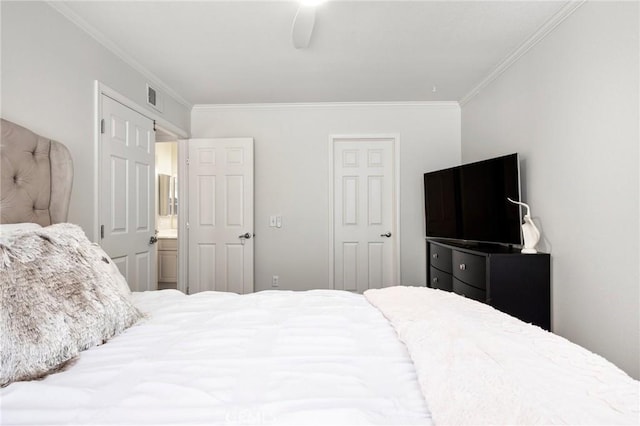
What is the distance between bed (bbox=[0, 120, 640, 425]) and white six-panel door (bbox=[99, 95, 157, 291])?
1.32 m

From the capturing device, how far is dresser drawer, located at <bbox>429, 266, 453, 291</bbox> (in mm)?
2914

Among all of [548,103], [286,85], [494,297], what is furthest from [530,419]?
[286,85]

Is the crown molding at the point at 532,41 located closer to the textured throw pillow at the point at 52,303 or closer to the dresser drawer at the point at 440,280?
the dresser drawer at the point at 440,280

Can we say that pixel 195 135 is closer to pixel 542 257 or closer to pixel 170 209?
pixel 170 209

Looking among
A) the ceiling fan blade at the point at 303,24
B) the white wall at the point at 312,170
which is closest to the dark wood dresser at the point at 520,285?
the white wall at the point at 312,170

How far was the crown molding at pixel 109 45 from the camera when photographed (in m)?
1.97

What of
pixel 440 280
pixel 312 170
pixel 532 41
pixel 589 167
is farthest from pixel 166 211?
pixel 589 167

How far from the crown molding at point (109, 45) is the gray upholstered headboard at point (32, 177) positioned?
93 centimetres

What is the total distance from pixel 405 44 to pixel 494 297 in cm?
203

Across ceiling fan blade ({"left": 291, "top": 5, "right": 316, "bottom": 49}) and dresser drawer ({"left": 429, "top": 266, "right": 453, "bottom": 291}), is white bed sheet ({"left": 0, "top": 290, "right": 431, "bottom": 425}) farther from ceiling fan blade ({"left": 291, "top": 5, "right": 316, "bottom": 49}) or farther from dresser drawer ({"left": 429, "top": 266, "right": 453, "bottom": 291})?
dresser drawer ({"left": 429, "top": 266, "right": 453, "bottom": 291})

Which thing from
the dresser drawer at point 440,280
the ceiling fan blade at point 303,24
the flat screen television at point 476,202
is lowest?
Answer: the dresser drawer at point 440,280

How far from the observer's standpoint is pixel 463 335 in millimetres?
938

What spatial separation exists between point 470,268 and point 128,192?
2907 millimetres

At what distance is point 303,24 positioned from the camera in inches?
71.4
